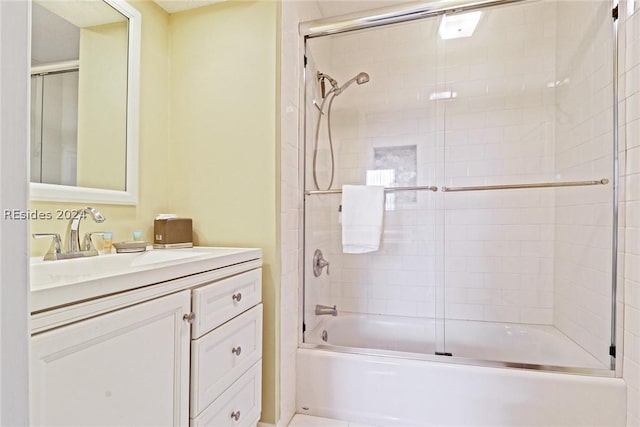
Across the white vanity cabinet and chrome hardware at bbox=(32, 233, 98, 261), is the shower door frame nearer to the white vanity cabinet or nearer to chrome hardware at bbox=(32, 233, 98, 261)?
the white vanity cabinet

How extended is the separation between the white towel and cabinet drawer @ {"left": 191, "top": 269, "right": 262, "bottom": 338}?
732mm

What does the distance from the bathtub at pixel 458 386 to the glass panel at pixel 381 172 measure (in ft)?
1.01

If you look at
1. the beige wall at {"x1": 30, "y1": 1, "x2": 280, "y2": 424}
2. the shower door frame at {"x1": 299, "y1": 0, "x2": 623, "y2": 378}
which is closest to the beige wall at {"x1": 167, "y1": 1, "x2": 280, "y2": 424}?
the beige wall at {"x1": 30, "y1": 1, "x2": 280, "y2": 424}

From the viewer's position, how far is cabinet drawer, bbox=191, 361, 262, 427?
1.04 metres

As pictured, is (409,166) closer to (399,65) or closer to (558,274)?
(399,65)

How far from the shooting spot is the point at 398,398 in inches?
60.3

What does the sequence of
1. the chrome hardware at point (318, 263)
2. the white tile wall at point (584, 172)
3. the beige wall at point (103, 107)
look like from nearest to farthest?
the beige wall at point (103, 107) → the white tile wall at point (584, 172) → the chrome hardware at point (318, 263)

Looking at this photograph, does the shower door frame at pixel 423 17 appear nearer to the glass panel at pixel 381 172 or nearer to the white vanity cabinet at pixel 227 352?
the glass panel at pixel 381 172

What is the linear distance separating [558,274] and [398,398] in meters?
1.24

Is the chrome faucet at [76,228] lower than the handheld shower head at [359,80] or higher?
lower

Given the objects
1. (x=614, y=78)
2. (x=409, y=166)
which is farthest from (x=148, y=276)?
(x=614, y=78)

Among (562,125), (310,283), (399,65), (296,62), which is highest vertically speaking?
(399,65)

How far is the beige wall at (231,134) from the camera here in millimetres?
1438

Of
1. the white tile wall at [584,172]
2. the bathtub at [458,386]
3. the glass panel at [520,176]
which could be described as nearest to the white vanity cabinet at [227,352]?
the bathtub at [458,386]
